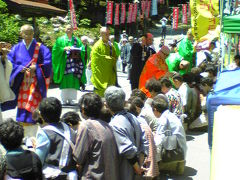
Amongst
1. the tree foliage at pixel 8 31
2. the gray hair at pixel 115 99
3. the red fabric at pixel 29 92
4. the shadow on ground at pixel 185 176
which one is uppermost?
the tree foliage at pixel 8 31

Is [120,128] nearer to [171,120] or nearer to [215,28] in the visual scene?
[171,120]

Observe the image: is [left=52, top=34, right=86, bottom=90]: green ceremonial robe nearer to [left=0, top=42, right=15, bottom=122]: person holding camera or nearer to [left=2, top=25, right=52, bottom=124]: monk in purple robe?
[left=2, top=25, right=52, bottom=124]: monk in purple robe

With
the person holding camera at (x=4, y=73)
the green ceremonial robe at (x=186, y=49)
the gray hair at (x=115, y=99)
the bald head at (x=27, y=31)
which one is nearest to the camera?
the gray hair at (x=115, y=99)

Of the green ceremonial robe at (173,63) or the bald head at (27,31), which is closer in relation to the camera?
the bald head at (27,31)

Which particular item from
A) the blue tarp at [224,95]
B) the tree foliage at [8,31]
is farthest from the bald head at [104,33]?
the blue tarp at [224,95]

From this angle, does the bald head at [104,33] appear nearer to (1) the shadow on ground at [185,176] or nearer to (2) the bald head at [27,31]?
(2) the bald head at [27,31]

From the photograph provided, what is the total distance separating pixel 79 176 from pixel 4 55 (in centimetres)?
289

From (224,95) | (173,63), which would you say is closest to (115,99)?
(224,95)

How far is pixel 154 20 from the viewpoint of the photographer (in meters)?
37.8

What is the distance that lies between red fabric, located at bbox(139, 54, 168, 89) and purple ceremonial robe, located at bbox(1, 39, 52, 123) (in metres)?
2.68

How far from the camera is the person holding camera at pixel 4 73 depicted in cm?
591

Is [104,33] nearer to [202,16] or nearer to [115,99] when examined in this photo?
[202,16]

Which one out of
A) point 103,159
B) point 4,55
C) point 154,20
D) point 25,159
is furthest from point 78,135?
point 154,20

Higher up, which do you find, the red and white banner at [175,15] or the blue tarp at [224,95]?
the red and white banner at [175,15]
